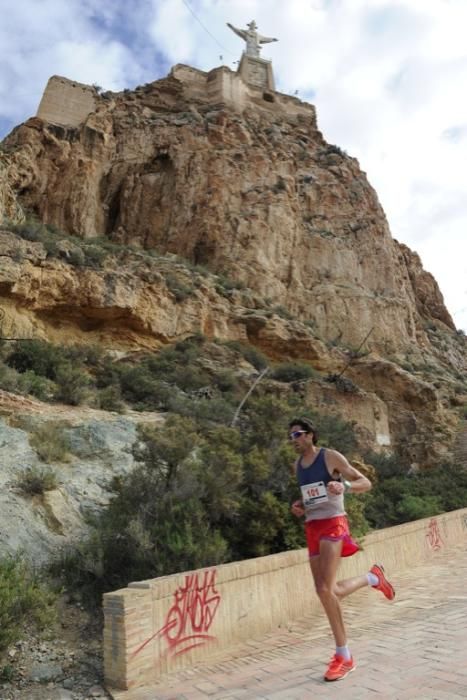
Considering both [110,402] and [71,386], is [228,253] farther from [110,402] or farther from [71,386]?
[71,386]

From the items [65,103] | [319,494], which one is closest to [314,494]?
[319,494]

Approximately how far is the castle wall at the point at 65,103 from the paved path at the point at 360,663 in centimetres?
2879

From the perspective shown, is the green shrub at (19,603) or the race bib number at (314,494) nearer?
the race bib number at (314,494)

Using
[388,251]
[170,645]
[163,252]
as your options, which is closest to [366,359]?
[163,252]

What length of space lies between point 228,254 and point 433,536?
743 inches

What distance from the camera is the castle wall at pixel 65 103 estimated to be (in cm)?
2870

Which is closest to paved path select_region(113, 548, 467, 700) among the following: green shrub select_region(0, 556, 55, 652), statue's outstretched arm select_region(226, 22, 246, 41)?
green shrub select_region(0, 556, 55, 652)

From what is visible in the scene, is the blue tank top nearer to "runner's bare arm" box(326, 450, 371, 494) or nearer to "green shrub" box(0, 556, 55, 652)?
"runner's bare arm" box(326, 450, 371, 494)

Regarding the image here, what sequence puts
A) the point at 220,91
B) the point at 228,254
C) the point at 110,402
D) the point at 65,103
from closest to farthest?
1. the point at 110,402
2. the point at 228,254
3. the point at 65,103
4. the point at 220,91

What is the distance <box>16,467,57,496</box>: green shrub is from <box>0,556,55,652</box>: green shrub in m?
1.92

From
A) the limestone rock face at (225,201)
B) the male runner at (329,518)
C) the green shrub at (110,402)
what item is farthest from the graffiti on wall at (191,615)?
the limestone rock face at (225,201)

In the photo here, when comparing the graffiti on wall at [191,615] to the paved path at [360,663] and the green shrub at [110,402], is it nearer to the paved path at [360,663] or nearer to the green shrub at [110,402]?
the paved path at [360,663]

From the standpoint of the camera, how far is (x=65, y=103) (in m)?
29.3

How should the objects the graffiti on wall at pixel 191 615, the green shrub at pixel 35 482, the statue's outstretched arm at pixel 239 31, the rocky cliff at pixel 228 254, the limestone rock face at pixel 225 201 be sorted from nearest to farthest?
the graffiti on wall at pixel 191 615
the green shrub at pixel 35 482
the rocky cliff at pixel 228 254
the limestone rock face at pixel 225 201
the statue's outstretched arm at pixel 239 31
